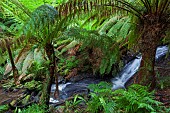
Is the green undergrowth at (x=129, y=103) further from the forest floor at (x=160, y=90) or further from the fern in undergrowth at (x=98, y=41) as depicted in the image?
the fern in undergrowth at (x=98, y=41)

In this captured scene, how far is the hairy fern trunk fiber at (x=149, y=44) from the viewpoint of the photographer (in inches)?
114

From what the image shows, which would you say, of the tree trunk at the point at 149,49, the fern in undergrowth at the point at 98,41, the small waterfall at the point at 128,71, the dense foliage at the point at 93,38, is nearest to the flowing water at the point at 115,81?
the small waterfall at the point at 128,71

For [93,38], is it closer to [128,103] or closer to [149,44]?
[149,44]

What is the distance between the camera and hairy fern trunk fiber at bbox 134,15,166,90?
9.48 ft

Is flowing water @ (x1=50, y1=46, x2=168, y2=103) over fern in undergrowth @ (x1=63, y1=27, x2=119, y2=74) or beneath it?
beneath

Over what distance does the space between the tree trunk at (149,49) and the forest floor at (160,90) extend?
265 mm

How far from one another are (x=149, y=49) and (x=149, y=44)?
7 cm

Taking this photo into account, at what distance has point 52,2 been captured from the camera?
3.97 meters

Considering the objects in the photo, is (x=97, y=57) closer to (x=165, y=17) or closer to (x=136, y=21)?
(x=136, y=21)

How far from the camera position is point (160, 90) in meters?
3.65

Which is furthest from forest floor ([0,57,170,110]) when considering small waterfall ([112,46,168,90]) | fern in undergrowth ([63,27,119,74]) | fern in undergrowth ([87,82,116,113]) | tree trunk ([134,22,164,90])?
fern in undergrowth ([63,27,119,74])

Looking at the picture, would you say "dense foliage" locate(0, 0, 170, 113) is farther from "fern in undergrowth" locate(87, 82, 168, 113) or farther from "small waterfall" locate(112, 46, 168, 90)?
"small waterfall" locate(112, 46, 168, 90)

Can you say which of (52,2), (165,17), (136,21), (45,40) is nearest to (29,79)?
(52,2)

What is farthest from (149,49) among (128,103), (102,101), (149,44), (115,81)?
(115,81)
